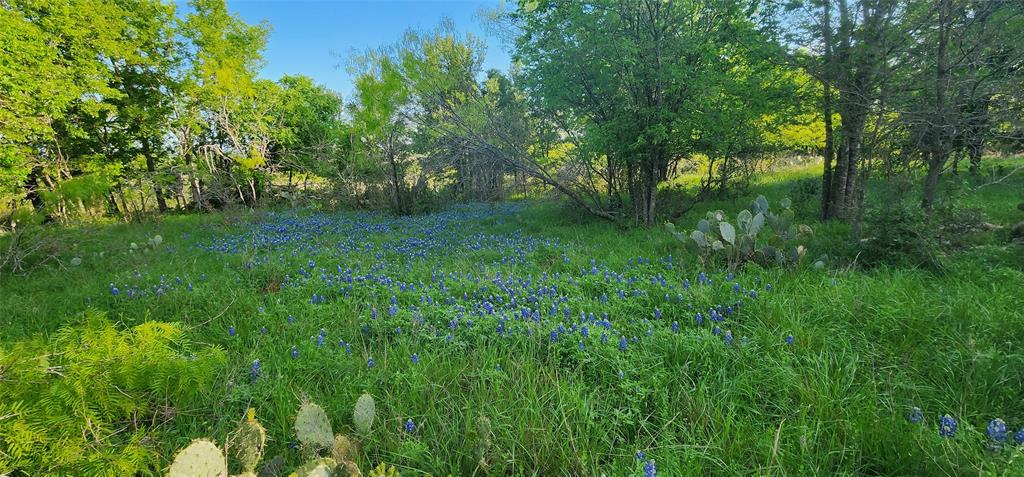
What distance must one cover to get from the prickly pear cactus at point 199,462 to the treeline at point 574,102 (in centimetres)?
549

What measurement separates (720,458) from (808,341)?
123 cm

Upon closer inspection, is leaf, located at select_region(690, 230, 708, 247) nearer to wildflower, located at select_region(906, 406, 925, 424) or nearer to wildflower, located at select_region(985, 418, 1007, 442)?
wildflower, located at select_region(906, 406, 925, 424)

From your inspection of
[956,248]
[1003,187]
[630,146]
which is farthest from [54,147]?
[1003,187]

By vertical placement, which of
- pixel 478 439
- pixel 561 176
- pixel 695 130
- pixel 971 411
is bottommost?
pixel 971 411

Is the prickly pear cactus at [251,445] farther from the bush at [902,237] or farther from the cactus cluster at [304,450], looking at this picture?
the bush at [902,237]

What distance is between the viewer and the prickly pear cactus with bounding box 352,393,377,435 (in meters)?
1.65

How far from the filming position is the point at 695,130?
6.34m

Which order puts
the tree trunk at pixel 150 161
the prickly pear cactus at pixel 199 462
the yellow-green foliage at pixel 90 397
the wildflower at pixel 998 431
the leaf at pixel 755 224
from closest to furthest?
the prickly pear cactus at pixel 199 462 < the yellow-green foliage at pixel 90 397 < the wildflower at pixel 998 431 < the leaf at pixel 755 224 < the tree trunk at pixel 150 161

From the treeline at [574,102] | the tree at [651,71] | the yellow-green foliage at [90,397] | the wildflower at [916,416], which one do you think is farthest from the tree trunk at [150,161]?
the wildflower at [916,416]

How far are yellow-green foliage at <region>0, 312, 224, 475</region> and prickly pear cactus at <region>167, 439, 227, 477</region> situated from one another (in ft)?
1.07

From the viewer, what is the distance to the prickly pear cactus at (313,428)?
58.4 inches

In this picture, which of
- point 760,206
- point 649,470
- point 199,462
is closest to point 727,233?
point 760,206

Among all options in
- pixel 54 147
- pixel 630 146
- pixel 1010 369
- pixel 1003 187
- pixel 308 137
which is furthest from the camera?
pixel 308 137

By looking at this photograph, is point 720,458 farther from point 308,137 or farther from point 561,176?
point 308,137
